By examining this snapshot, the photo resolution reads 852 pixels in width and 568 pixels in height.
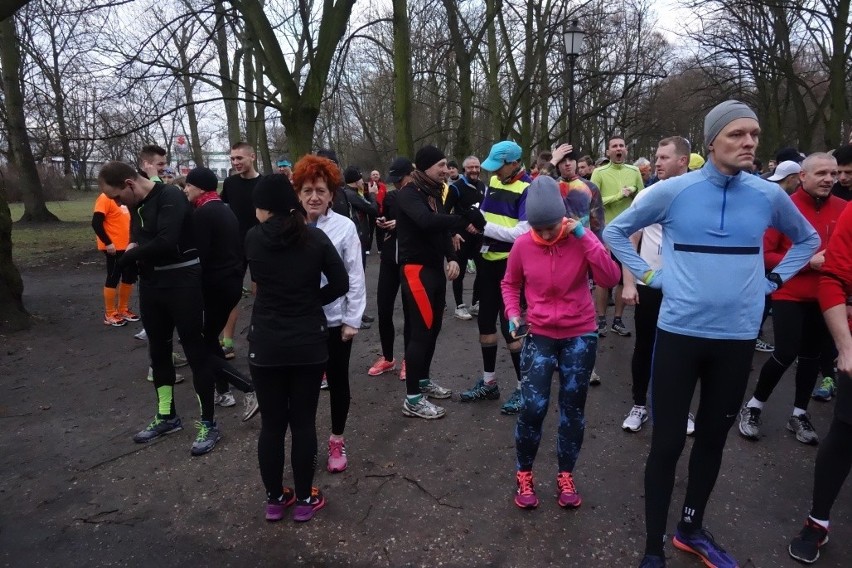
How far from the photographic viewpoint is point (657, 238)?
13.3 ft

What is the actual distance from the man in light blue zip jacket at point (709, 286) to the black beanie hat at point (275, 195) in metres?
1.66

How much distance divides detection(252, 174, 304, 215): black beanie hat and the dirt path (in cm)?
171

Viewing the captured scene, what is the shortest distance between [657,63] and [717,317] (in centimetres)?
2631

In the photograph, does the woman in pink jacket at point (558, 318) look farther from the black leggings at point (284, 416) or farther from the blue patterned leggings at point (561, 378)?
the black leggings at point (284, 416)

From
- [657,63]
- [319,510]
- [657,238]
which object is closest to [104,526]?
[319,510]

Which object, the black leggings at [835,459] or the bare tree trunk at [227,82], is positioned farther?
the bare tree trunk at [227,82]

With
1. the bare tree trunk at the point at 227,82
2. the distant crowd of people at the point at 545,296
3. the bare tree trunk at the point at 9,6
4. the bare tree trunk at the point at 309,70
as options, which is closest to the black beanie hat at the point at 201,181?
the distant crowd of people at the point at 545,296

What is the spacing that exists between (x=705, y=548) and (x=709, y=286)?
1.27 meters

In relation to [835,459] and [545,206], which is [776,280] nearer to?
[835,459]

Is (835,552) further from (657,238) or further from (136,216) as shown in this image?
A: (136,216)

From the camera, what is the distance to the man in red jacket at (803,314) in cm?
363

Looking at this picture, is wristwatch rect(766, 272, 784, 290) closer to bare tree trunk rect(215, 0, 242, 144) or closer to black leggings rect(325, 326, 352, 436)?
black leggings rect(325, 326, 352, 436)

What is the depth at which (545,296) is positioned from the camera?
9.82 ft

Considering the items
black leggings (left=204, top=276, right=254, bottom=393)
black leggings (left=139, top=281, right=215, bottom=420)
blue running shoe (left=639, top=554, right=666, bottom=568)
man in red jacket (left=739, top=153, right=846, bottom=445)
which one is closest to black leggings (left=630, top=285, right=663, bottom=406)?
man in red jacket (left=739, top=153, right=846, bottom=445)
